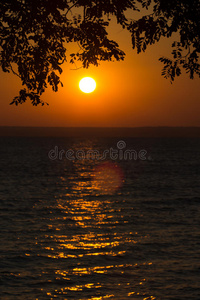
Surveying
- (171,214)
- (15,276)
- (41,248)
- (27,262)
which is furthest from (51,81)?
(171,214)

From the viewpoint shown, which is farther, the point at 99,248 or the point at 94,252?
the point at 99,248

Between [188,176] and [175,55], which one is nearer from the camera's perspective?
[175,55]

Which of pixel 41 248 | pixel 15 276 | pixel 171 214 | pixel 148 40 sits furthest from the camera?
pixel 171 214

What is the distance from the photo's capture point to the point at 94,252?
83.4 feet

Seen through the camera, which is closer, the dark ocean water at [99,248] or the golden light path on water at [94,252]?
the golden light path on water at [94,252]

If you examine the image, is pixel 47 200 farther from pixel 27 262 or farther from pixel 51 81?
pixel 51 81

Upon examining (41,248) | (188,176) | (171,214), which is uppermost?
(188,176)

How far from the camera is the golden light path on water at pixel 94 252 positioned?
1975cm

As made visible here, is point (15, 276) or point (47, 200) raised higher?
point (47, 200)

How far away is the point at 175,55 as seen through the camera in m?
13.9

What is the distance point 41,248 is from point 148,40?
14768 mm

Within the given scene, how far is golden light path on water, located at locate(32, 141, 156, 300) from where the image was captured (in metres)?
19.8

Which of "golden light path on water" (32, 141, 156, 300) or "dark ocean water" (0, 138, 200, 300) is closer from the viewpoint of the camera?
"golden light path on water" (32, 141, 156, 300)

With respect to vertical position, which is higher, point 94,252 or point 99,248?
point 99,248
